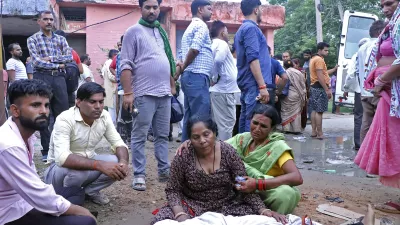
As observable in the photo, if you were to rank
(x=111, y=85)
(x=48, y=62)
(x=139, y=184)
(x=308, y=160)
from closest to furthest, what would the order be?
(x=139, y=184)
(x=48, y=62)
(x=308, y=160)
(x=111, y=85)

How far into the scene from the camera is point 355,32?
9.51 m

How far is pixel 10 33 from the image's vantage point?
13.5 meters

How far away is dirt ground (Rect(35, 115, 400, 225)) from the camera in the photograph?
3.49m

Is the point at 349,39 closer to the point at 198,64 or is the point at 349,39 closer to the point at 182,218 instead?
the point at 198,64

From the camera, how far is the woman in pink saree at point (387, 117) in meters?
3.49

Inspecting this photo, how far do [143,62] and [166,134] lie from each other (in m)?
0.78

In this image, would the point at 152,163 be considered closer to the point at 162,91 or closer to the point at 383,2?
the point at 162,91

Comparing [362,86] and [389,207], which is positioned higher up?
[362,86]

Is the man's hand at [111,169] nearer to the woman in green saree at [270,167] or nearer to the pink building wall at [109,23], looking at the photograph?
the woman in green saree at [270,167]

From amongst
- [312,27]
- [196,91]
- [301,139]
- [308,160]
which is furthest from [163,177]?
[312,27]

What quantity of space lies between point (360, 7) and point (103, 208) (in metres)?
20.3

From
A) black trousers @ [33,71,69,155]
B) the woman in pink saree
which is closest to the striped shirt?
black trousers @ [33,71,69,155]

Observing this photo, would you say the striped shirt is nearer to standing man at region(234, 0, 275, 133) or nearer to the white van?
standing man at region(234, 0, 275, 133)

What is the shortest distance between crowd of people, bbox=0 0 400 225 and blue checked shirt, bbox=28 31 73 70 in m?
Result: 0.01
